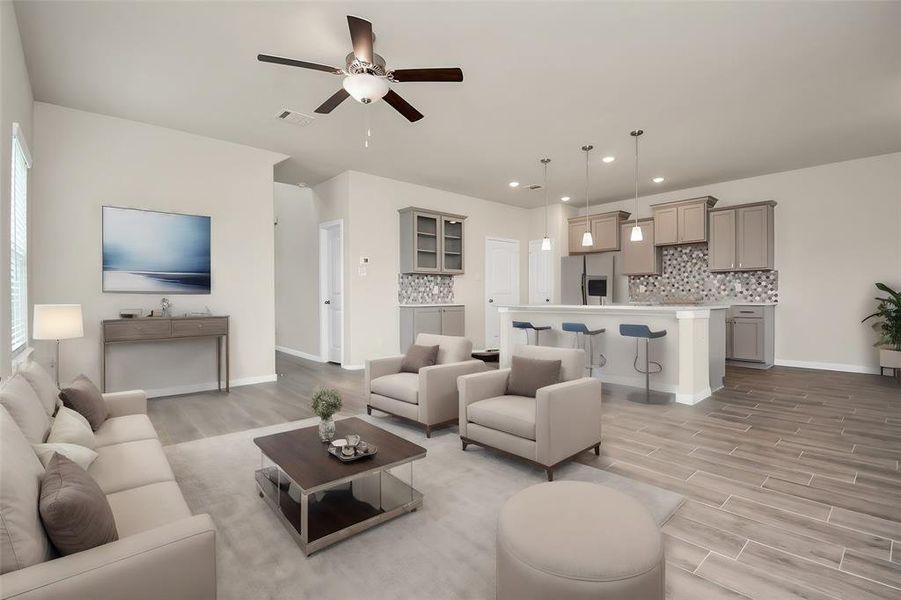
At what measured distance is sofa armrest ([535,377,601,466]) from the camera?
264 centimetres

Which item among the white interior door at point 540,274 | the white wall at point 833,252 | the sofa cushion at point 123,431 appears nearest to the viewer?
the sofa cushion at point 123,431

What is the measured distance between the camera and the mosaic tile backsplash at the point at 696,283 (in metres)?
6.88

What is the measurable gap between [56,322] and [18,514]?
323 centimetres

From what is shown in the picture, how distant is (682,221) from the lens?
722cm

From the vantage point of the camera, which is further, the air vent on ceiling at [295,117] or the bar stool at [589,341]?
the bar stool at [589,341]

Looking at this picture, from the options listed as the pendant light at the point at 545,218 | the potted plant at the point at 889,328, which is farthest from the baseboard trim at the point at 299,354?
the potted plant at the point at 889,328

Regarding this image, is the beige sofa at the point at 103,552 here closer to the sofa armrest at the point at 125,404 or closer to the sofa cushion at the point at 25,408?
the sofa cushion at the point at 25,408

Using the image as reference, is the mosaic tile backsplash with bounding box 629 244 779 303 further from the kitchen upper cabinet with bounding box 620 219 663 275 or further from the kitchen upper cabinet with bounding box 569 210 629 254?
the kitchen upper cabinet with bounding box 569 210 629 254

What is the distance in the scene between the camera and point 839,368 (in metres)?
6.21

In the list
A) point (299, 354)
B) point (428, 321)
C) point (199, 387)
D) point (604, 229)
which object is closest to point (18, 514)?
point (199, 387)

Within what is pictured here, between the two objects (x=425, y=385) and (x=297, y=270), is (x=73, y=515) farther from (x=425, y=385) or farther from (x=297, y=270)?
(x=297, y=270)

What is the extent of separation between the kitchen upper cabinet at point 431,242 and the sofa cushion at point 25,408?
521cm

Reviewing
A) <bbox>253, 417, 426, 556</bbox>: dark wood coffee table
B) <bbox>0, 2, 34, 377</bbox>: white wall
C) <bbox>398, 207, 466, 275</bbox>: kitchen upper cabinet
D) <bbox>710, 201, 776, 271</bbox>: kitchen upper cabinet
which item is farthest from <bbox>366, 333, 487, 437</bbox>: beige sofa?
<bbox>710, 201, 776, 271</bbox>: kitchen upper cabinet

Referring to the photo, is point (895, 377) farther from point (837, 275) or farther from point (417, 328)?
point (417, 328)
